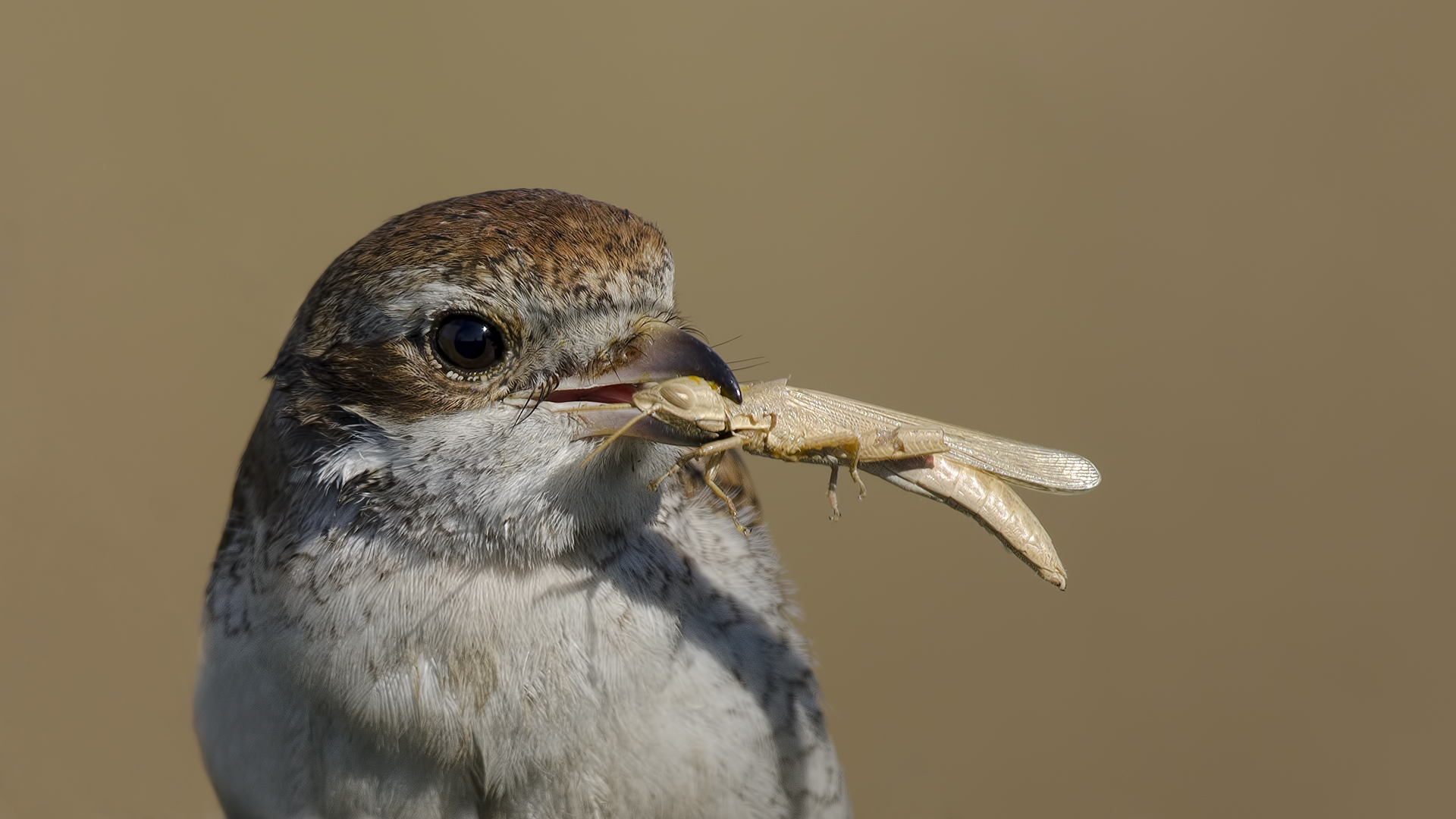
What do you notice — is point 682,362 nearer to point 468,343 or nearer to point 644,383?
point 644,383

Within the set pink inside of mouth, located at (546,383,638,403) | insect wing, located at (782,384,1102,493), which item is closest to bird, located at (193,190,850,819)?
pink inside of mouth, located at (546,383,638,403)

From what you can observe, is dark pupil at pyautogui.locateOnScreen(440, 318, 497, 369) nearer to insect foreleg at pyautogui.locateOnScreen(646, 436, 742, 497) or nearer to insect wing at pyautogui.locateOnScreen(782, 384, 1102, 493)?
insect foreleg at pyautogui.locateOnScreen(646, 436, 742, 497)

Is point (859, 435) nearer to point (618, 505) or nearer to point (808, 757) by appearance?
point (618, 505)

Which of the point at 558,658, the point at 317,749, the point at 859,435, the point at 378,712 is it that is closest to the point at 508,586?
the point at 558,658

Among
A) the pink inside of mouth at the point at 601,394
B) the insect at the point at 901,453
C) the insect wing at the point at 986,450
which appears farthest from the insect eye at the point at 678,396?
the insect wing at the point at 986,450

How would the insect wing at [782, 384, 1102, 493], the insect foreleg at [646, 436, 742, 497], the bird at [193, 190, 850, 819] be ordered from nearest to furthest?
the insect foreleg at [646, 436, 742, 497] < the bird at [193, 190, 850, 819] < the insect wing at [782, 384, 1102, 493]

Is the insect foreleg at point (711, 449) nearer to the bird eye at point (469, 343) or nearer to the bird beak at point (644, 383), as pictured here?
the bird beak at point (644, 383)

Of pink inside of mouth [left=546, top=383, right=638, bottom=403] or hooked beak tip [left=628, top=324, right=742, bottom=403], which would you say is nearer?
hooked beak tip [left=628, top=324, right=742, bottom=403]

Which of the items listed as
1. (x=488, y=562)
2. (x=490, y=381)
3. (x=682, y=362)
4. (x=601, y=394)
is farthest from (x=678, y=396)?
(x=488, y=562)
